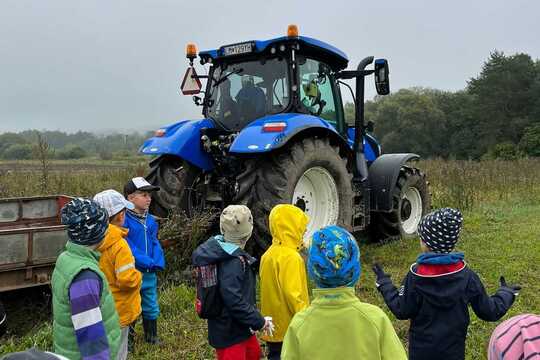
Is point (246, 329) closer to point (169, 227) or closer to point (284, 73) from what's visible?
point (169, 227)

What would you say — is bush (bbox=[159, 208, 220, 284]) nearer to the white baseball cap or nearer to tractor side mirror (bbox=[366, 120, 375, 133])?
the white baseball cap

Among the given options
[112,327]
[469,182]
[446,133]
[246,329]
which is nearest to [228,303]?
[246,329]

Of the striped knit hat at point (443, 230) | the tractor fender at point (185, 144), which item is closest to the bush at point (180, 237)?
the tractor fender at point (185, 144)

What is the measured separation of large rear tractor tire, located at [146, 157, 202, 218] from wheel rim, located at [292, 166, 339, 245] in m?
1.19

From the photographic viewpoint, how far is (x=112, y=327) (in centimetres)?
225

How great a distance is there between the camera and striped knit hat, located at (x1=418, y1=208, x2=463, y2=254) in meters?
2.35

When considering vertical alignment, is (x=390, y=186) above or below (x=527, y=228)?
above

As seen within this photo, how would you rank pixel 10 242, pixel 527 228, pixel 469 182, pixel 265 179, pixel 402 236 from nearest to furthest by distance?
pixel 10 242
pixel 265 179
pixel 402 236
pixel 527 228
pixel 469 182

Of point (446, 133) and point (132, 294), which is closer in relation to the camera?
point (132, 294)

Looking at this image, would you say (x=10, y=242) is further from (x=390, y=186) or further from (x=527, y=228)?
(x=527, y=228)

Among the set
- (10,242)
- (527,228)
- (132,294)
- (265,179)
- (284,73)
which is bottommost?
(527,228)

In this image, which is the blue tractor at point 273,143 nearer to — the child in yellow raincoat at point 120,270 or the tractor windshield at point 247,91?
the tractor windshield at point 247,91

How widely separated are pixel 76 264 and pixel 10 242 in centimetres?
166

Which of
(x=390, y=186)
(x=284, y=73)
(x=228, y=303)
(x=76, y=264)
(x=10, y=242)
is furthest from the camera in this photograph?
(x=390, y=186)
